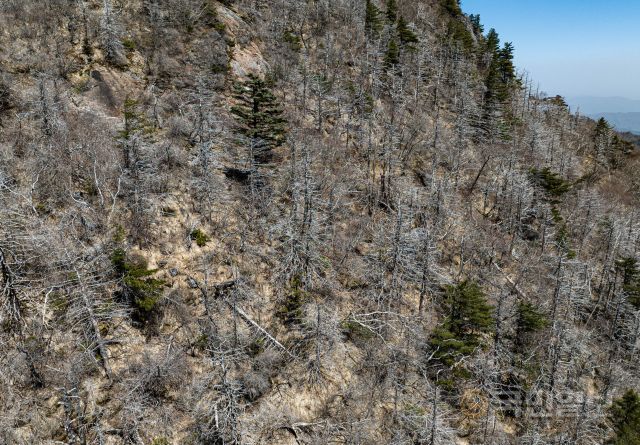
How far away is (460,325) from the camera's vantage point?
24.6 metres

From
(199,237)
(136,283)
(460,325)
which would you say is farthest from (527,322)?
(136,283)

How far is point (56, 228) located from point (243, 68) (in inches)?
1011

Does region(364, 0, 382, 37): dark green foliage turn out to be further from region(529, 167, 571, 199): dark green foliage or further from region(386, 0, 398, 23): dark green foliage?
region(529, 167, 571, 199): dark green foliage

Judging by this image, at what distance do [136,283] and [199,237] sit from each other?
20.1 feet

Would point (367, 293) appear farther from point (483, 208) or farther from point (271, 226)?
point (483, 208)

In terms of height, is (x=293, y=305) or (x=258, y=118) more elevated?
(x=258, y=118)

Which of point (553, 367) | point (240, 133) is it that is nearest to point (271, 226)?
point (240, 133)

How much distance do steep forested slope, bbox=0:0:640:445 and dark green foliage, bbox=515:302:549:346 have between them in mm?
159

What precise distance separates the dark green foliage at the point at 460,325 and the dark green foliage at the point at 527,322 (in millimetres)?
3017

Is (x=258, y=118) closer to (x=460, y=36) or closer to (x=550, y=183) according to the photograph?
(x=550, y=183)

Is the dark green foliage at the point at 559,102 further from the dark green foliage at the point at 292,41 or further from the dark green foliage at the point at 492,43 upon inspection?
the dark green foliage at the point at 292,41

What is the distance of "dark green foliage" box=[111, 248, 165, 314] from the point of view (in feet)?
62.4

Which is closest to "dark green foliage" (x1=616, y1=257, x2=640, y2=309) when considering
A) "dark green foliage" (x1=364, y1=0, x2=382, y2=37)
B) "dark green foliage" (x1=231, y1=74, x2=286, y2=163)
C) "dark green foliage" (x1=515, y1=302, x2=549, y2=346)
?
"dark green foliage" (x1=515, y1=302, x2=549, y2=346)

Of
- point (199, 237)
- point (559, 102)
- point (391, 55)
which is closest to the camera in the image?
point (199, 237)
